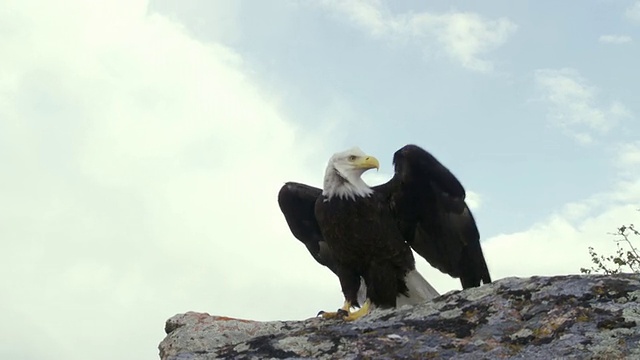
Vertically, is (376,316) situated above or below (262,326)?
below

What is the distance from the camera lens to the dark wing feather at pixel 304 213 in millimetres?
8414

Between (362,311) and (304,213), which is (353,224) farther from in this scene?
(304,213)

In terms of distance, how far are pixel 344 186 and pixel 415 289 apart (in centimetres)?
123

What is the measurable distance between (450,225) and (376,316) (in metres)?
2.98

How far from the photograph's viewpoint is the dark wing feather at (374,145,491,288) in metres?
6.73

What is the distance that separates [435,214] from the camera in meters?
7.05

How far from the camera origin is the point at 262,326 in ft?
17.4

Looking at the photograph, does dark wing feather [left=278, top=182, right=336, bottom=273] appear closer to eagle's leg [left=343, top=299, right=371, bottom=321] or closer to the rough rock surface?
eagle's leg [left=343, top=299, right=371, bottom=321]

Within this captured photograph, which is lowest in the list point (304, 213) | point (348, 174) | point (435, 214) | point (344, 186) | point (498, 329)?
point (498, 329)

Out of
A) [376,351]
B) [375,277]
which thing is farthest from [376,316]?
[375,277]

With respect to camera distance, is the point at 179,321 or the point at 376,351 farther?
the point at 179,321

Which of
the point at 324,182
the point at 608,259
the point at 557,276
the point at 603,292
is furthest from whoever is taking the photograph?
the point at 608,259

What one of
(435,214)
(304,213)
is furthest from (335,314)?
(304,213)

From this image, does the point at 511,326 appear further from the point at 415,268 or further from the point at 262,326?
the point at 415,268
